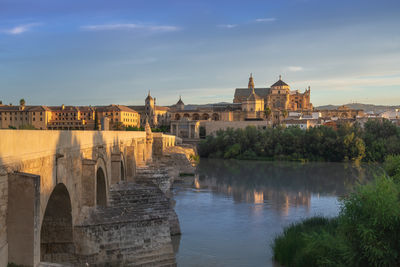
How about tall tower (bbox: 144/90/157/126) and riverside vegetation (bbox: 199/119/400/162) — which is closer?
riverside vegetation (bbox: 199/119/400/162)

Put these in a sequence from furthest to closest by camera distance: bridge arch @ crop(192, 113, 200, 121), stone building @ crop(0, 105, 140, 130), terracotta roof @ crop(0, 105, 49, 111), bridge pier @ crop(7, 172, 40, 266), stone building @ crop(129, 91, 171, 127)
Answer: bridge arch @ crop(192, 113, 200, 121) < stone building @ crop(129, 91, 171, 127) < terracotta roof @ crop(0, 105, 49, 111) < stone building @ crop(0, 105, 140, 130) < bridge pier @ crop(7, 172, 40, 266)

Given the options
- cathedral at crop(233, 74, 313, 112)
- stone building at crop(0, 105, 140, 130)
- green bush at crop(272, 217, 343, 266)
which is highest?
cathedral at crop(233, 74, 313, 112)

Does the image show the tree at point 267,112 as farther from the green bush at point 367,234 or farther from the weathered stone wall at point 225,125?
the green bush at point 367,234

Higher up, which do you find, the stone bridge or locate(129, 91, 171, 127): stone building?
locate(129, 91, 171, 127): stone building

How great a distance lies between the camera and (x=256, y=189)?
24406 millimetres

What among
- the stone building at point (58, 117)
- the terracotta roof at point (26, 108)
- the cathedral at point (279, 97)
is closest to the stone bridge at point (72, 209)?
the stone building at point (58, 117)

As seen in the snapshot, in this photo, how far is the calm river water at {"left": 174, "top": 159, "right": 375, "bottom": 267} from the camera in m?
12.1

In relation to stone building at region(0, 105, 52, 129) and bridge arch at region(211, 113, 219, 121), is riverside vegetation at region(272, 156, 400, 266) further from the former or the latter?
bridge arch at region(211, 113, 219, 121)

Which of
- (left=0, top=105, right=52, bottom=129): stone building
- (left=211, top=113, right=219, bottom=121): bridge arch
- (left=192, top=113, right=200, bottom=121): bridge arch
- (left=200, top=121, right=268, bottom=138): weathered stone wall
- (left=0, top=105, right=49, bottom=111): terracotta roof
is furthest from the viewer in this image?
(left=192, top=113, right=200, bottom=121): bridge arch

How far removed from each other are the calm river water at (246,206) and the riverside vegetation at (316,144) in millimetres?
6986

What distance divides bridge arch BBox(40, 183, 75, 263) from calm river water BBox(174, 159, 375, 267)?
325cm

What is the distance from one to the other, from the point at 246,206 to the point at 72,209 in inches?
447

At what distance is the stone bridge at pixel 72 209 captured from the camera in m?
5.54

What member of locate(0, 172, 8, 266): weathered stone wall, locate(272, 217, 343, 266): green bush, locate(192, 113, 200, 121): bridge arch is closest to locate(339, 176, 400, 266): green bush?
locate(272, 217, 343, 266): green bush
